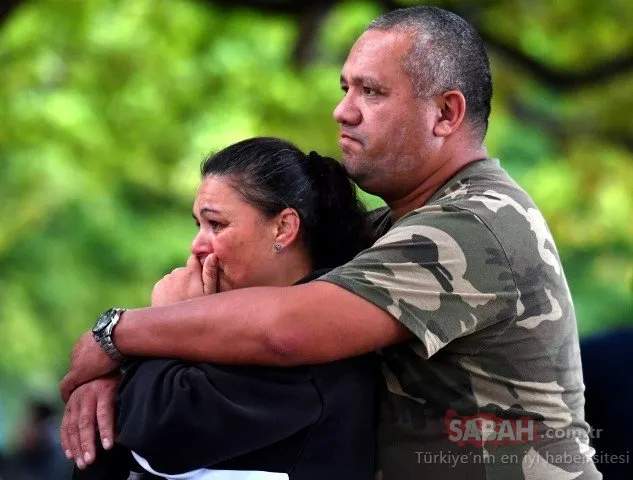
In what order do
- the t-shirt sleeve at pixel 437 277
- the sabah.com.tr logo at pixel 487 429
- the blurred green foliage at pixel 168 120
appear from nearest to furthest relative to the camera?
the t-shirt sleeve at pixel 437 277, the sabah.com.tr logo at pixel 487 429, the blurred green foliage at pixel 168 120

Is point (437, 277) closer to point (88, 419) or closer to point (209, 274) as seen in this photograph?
point (209, 274)

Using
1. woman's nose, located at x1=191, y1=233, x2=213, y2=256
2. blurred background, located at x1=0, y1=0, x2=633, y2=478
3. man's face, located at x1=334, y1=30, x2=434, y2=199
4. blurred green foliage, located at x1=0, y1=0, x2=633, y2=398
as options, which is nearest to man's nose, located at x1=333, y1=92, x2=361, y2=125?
man's face, located at x1=334, y1=30, x2=434, y2=199

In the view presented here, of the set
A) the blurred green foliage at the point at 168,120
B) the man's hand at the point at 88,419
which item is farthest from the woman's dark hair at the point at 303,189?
the blurred green foliage at the point at 168,120

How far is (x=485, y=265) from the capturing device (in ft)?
10.1

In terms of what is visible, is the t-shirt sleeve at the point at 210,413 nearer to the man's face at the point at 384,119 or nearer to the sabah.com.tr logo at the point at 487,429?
the sabah.com.tr logo at the point at 487,429

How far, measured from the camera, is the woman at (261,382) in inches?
114

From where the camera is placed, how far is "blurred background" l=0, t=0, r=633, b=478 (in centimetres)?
927

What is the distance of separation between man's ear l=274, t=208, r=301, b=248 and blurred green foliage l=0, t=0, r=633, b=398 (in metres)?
4.65

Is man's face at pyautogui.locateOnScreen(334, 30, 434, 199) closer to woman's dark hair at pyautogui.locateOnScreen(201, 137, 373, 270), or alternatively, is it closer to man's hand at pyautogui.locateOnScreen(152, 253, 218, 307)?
woman's dark hair at pyautogui.locateOnScreen(201, 137, 373, 270)

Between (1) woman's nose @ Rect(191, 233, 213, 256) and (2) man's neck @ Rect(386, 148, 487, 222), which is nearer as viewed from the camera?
(1) woman's nose @ Rect(191, 233, 213, 256)

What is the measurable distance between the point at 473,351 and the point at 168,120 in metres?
7.42

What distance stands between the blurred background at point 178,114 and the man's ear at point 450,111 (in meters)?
3.86

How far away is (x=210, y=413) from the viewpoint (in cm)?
288

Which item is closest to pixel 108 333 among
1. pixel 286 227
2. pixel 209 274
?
pixel 209 274
